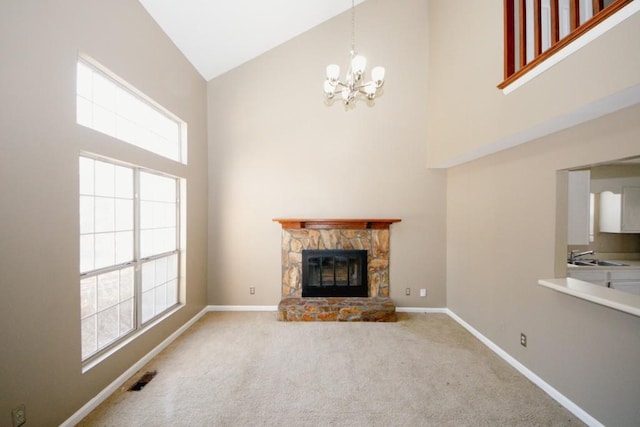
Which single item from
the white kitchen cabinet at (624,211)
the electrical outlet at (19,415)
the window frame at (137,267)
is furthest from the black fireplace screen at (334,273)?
the white kitchen cabinet at (624,211)

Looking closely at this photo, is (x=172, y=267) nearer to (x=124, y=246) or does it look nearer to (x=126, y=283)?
(x=126, y=283)

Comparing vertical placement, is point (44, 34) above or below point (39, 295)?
above

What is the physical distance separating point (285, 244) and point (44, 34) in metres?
3.11

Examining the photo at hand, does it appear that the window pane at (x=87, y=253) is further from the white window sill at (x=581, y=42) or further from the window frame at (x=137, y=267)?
the white window sill at (x=581, y=42)

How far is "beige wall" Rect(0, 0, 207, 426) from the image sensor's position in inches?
57.2

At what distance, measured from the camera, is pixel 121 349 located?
2316mm

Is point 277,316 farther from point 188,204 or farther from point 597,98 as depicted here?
point 597,98

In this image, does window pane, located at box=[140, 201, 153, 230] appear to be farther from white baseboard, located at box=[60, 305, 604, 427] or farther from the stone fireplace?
Answer: the stone fireplace

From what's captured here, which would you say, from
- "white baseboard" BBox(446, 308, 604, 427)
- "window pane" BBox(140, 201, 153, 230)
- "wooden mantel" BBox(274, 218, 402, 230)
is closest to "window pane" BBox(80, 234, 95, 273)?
"window pane" BBox(140, 201, 153, 230)

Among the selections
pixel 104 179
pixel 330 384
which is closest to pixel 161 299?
pixel 104 179

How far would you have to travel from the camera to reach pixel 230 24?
3.17 metres

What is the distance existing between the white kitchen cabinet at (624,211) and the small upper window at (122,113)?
19.3 feet

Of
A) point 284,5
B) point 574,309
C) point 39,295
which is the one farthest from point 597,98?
point 39,295

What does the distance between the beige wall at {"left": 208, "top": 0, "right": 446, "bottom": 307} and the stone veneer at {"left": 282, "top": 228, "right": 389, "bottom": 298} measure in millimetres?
147
